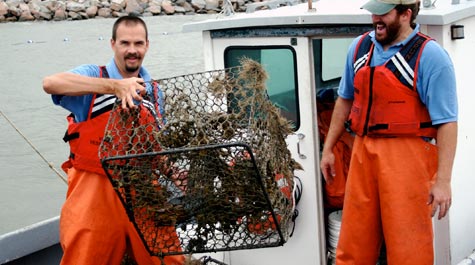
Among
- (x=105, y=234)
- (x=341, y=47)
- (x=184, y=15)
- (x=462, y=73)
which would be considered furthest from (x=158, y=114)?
(x=184, y=15)

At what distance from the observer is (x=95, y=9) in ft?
106

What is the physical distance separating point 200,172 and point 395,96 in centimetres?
99

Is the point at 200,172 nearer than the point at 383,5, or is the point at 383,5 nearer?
the point at 200,172

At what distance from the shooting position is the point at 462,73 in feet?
12.3

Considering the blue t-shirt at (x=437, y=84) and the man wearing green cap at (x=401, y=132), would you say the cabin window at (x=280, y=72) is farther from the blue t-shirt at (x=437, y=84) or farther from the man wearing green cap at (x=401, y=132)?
the blue t-shirt at (x=437, y=84)

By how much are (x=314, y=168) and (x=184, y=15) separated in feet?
93.3

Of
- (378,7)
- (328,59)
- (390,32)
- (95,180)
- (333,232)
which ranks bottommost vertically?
(333,232)

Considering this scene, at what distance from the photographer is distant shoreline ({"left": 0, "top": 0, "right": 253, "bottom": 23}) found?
31906mm

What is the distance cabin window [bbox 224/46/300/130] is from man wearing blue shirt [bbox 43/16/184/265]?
86cm

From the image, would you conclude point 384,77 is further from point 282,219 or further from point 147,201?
point 147,201

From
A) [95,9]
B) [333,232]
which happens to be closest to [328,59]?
[333,232]

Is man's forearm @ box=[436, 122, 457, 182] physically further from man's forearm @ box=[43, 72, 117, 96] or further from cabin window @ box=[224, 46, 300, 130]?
man's forearm @ box=[43, 72, 117, 96]

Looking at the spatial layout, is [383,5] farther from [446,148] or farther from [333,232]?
[333,232]

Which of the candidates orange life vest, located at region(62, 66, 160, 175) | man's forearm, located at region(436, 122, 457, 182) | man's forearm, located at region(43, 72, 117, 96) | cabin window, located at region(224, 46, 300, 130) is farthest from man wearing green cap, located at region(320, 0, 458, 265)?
man's forearm, located at region(43, 72, 117, 96)
